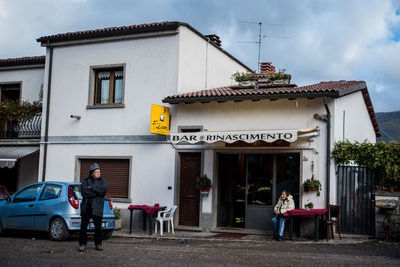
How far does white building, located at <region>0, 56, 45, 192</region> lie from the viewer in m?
A: 18.6

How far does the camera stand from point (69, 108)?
17.3 m

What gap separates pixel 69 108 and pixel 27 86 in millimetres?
3229

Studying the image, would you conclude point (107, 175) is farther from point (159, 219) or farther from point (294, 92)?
point (294, 92)

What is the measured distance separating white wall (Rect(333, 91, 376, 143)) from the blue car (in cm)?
663

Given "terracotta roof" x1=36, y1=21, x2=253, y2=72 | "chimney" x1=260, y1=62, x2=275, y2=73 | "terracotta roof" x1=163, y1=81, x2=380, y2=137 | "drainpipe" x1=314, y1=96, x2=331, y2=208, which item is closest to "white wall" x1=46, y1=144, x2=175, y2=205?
"terracotta roof" x1=163, y1=81, x2=380, y2=137

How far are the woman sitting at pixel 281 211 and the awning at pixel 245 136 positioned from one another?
1543 mm

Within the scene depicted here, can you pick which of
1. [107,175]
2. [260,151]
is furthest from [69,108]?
[260,151]

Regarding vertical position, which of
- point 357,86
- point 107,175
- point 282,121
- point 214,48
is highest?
point 214,48

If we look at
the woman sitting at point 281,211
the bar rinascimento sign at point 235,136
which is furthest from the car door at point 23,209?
the woman sitting at point 281,211

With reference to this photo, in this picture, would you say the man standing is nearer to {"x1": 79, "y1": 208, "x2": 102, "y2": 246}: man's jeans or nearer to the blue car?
{"x1": 79, "y1": 208, "x2": 102, "y2": 246}: man's jeans

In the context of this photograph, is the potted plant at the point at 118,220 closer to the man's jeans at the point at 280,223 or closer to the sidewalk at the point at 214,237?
the sidewalk at the point at 214,237

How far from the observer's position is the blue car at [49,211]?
12086mm

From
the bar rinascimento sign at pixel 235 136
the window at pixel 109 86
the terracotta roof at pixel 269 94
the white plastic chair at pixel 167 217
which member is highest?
the window at pixel 109 86

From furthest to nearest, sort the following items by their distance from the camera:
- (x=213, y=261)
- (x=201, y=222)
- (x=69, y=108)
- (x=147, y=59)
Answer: (x=69, y=108) < (x=147, y=59) < (x=201, y=222) < (x=213, y=261)
